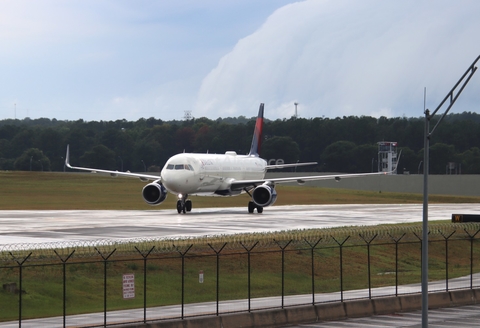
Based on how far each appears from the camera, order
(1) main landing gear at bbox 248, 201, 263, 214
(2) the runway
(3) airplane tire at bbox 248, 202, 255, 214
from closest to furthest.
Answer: (2) the runway, (1) main landing gear at bbox 248, 201, 263, 214, (3) airplane tire at bbox 248, 202, 255, 214

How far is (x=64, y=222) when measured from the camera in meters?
57.0

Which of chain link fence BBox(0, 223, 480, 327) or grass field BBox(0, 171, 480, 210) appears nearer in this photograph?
chain link fence BBox(0, 223, 480, 327)

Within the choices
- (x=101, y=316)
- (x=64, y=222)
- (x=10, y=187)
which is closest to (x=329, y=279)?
(x=101, y=316)

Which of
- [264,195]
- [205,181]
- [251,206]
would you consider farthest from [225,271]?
[251,206]

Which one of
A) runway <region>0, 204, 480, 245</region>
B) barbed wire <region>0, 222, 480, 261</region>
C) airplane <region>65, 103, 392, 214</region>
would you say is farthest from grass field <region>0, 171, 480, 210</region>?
barbed wire <region>0, 222, 480, 261</region>

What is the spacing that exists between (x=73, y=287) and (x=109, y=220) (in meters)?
27.7

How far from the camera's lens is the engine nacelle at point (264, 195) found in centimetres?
6994

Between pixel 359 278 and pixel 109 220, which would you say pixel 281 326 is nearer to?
pixel 359 278

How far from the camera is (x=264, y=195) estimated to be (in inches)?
2768

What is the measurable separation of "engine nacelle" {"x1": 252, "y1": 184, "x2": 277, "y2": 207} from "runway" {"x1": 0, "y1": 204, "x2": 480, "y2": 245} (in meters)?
1.07

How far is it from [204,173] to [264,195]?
16.5 ft

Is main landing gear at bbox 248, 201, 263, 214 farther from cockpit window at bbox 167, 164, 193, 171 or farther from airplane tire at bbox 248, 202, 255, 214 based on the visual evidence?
cockpit window at bbox 167, 164, 193, 171

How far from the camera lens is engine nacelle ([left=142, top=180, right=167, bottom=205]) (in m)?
68.8

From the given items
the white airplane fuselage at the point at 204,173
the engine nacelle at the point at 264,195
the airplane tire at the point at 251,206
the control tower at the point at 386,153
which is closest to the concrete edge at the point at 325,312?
the white airplane fuselage at the point at 204,173
